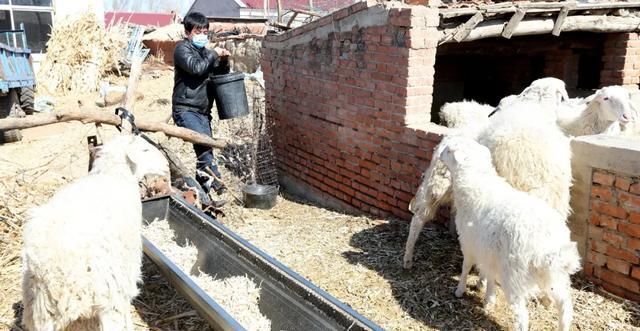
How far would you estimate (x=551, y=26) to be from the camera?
6.87 metres

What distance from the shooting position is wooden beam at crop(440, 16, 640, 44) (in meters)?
6.18

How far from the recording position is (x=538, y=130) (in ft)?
14.8

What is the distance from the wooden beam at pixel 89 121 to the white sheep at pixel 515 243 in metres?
3.04

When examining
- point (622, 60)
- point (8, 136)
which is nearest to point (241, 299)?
point (622, 60)

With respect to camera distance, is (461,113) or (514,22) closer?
(514,22)

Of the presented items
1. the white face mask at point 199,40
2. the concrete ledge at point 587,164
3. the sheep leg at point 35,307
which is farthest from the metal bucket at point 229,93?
the concrete ledge at point 587,164

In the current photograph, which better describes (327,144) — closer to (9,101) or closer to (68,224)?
(68,224)

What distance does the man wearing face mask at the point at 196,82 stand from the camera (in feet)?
21.7

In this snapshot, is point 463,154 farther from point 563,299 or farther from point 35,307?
point 35,307

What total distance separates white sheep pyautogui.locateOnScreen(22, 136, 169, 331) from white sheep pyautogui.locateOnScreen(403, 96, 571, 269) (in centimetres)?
253

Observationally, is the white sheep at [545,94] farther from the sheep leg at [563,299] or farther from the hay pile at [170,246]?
the hay pile at [170,246]

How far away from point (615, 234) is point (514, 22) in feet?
9.91

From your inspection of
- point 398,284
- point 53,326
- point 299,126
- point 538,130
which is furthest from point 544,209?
point 299,126

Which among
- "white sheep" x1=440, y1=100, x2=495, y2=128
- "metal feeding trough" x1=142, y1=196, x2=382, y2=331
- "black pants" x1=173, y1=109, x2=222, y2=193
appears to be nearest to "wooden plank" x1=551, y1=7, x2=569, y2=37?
"white sheep" x1=440, y1=100, x2=495, y2=128
